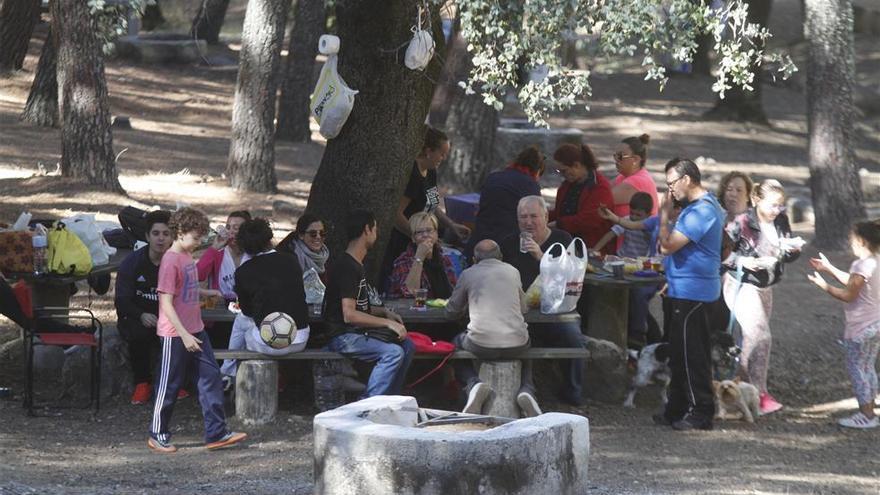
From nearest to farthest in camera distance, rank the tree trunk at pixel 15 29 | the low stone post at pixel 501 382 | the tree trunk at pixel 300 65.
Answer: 1. the low stone post at pixel 501 382
2. the tree trunk at pixel 300 65
3. the tree trunk at pixel 15 29

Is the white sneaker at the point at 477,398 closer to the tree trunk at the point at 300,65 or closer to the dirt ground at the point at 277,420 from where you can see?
the dirt ground at the point at 277,420

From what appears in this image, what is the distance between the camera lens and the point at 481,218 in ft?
32.0

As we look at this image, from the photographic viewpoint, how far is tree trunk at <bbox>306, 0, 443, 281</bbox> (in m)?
9.38

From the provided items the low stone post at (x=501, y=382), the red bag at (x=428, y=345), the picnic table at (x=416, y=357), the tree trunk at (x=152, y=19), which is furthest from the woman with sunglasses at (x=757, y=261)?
the tree trunk at (x=152, y=19)

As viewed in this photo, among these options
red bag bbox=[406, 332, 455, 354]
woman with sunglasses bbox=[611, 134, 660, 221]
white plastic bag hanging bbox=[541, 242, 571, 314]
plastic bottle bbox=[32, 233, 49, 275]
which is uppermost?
woman with sunglasses bbox=[611, 134, 660, 221]

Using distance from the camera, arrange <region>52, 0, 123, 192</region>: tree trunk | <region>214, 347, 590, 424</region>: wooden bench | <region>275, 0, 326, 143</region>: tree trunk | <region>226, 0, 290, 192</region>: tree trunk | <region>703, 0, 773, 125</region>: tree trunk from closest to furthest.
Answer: <region>214, 347, 590, 424</region>: wooden bench → <region>52, 0, 123, 192</region>: tree trunk → <region>226, 0, 290, 192</region>: tree trunk → <region>275, 0, 326, 143</region>: tree trunk → <region>703, 0, 773, 125</region>: tree trunk

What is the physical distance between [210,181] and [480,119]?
350 cm

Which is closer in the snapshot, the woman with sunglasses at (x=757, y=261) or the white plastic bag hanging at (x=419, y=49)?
the white plastic bag hanging at (x=419, y=49)

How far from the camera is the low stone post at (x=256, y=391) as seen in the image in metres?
8.25

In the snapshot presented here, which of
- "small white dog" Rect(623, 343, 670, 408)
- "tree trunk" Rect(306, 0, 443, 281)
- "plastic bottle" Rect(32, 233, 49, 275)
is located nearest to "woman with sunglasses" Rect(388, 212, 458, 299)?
"tree trunk" Rect(306, 0, 443, 281)

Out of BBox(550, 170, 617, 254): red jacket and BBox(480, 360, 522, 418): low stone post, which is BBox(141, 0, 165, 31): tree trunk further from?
BBox(480, 360, 522, 418): low stone post

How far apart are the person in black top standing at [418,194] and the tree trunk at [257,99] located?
20.6 feet

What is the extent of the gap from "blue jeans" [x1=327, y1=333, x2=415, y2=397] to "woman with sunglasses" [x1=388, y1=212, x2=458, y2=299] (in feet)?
3.32

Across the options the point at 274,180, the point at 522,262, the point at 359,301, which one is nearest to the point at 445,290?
the point at 522,262
